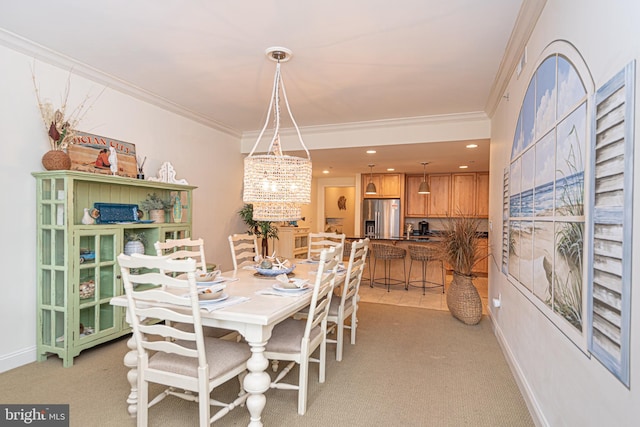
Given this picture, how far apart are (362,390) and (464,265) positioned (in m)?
2.17

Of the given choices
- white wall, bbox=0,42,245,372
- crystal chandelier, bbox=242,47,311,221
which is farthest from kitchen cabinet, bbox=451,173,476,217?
white wall, bbox=0,42,245,372

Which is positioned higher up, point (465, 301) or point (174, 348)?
point (174, 348)

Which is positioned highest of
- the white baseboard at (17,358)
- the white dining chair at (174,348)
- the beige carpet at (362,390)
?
the white dining chair at (174,348)

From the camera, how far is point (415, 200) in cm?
802

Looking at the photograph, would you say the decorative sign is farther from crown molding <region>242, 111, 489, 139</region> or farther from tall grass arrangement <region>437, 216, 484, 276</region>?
tall grass arrangement <region>437, 216, 484, 276</region>

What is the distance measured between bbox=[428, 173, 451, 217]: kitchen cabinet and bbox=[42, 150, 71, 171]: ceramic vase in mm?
6805

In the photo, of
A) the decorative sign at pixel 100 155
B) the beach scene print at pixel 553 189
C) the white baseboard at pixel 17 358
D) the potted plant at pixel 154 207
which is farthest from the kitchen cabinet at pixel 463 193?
the white baseboard at pixel 17 358

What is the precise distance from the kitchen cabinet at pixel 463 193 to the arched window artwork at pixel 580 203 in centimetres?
546

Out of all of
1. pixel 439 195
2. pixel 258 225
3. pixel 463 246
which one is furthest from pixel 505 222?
pixel 439 195

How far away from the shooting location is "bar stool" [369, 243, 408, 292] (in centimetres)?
566

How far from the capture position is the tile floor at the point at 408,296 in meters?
4.89

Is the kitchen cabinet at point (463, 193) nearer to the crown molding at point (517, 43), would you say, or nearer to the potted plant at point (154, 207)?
the crown molding at point (517, 43)

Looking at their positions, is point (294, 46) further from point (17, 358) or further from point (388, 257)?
point (388, 257)

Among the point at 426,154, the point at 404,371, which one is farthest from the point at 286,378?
the point at 426,154
